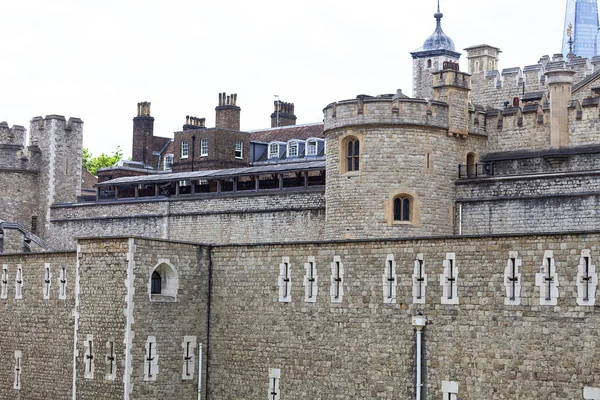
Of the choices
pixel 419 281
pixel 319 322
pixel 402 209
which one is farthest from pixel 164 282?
pixel 402 209

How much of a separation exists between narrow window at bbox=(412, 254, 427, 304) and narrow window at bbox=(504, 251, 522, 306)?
2.50 metres

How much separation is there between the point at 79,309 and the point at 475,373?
1230 centimetres

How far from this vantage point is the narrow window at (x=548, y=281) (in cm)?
3192

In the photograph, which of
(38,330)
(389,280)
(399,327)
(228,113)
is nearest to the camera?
(399,327)

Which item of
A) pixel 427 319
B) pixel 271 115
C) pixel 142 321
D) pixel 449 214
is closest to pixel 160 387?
pixel 142 321

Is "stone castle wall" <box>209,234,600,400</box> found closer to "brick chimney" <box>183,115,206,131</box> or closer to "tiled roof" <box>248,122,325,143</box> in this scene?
"tiled roof" <box>248,122,325,143</box>

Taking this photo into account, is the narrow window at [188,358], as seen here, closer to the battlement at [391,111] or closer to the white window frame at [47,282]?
the white window frame at [47,282]

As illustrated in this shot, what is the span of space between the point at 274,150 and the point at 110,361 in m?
32.2

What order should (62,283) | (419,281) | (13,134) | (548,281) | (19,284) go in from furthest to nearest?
(13,134), (19,284), (62,283), (419,281), (548,281)

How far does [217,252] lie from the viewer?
39844mm

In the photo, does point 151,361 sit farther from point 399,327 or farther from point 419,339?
Answer: point 419,339

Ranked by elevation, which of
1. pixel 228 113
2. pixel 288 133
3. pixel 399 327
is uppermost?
pixel 228 113

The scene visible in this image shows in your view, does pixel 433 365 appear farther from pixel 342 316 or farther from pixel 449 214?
pixel 449 214

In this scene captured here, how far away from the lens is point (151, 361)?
38.2m
